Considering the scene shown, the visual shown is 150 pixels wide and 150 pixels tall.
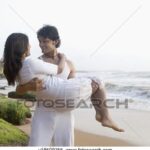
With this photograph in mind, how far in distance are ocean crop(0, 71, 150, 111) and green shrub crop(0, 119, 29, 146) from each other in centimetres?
28

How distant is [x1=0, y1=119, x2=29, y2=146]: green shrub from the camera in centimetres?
269

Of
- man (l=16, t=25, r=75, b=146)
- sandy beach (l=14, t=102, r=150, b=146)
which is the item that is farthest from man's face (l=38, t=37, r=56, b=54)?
sandy beach (l=14, t=102, r=150, b=146)

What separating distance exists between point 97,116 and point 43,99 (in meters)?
0.38

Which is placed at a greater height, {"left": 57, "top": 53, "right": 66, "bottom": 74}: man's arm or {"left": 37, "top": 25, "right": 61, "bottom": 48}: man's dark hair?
{"left": 37, "top": 25, "right": 61, "bottom": 48}: man's dark hair

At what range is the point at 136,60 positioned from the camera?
268cm

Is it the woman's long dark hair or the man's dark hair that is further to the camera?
the man's dark hair

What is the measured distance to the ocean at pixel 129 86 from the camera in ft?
8.70

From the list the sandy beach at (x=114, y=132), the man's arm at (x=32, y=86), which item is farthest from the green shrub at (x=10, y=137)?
the man's arm at (x=32, y=86)

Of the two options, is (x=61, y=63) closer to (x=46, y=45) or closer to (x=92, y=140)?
(x=46, y=45)

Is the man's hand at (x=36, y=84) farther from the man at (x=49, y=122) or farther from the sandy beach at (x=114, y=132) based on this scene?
the sandy beach at (x=114, y=132)

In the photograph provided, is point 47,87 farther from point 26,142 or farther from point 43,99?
point 26,142

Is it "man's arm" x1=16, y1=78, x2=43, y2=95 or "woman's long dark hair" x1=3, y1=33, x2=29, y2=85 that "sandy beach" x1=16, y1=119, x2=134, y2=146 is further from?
"woman's long dark hair" x1=3, y1=33, x2=29, y2=85

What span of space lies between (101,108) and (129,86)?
0.27 meters

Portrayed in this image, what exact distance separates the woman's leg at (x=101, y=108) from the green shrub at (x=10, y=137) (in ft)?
1.74
